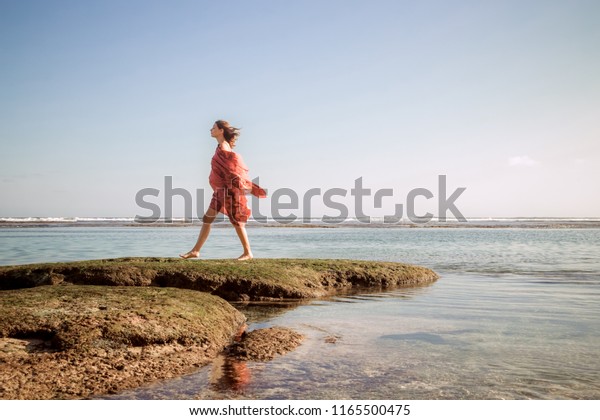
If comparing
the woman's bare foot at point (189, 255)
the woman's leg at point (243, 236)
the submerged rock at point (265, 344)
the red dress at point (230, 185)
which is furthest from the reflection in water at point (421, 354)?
the woman's bare foot at point (189, 255)

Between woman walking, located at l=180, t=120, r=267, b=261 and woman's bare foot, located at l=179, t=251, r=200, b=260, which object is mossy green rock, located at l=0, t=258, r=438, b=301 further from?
woman walking, located at l=180, t=120, r=267, b=261

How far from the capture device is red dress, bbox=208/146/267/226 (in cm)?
1255

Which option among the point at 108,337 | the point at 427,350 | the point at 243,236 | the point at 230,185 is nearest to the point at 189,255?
the point at 243,236

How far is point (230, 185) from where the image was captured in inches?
495

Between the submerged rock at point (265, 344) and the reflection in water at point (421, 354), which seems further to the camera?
the submerged rock at point (265, 344)

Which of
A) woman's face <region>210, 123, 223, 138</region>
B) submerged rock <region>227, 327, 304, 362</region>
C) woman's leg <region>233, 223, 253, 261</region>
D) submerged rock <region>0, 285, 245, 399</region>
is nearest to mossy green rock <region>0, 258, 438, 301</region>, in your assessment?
woman's leg <region>233, 223, 253, 261</region>

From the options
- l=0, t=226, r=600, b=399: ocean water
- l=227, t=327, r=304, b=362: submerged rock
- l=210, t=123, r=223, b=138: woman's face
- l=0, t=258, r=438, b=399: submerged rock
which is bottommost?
l=0, t=226, r=600, b=399: ocean water

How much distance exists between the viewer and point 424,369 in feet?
18.9

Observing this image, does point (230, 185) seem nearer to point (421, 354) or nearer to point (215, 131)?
point (215, 131)

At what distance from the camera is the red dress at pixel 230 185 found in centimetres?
1255

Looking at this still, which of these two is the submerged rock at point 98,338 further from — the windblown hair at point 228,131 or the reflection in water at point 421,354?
the windblown hair at point 228,131

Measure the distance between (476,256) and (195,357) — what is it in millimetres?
17314

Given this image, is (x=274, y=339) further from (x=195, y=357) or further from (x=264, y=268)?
(x=264, y=268)
